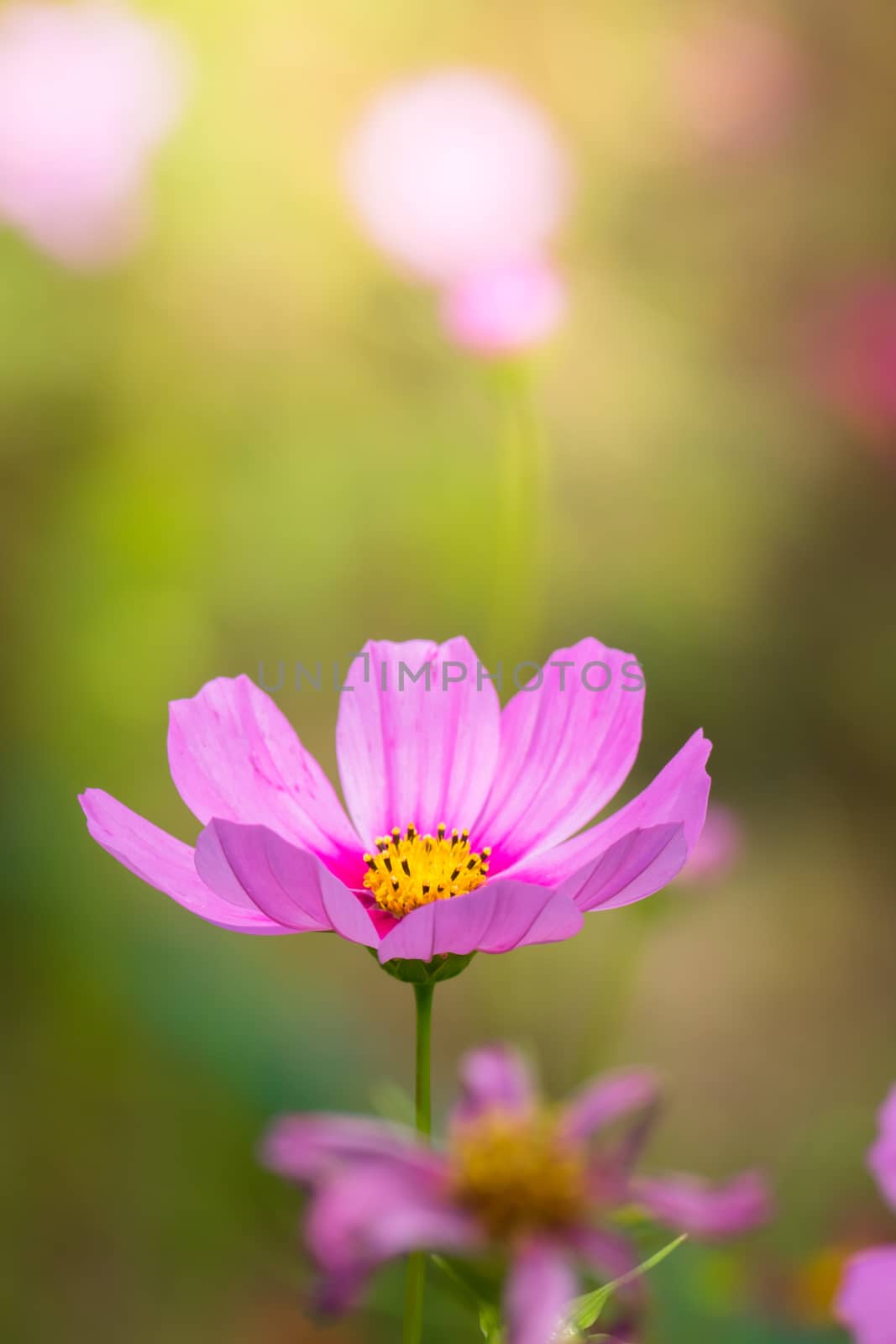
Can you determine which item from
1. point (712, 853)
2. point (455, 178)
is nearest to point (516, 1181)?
point (712, 853)

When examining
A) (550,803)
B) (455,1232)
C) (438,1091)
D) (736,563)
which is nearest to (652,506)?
(736,563)

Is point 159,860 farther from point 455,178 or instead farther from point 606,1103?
point 455,178

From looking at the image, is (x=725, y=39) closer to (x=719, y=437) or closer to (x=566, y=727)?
(x=719, y=437)

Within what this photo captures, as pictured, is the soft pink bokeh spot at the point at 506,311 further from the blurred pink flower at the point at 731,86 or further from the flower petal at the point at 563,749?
the blurred pink flower at the point at 731,86

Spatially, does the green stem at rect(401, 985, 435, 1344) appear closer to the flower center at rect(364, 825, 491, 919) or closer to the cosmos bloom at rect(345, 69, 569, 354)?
the flower center at rect(364, 825, 491, 919)

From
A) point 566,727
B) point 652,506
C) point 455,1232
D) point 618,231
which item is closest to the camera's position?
point 455,1232

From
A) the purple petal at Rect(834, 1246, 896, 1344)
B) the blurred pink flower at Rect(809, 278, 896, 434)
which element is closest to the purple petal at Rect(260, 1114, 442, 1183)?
the purple petal at Rect(834, 1246, 896, 1344)
